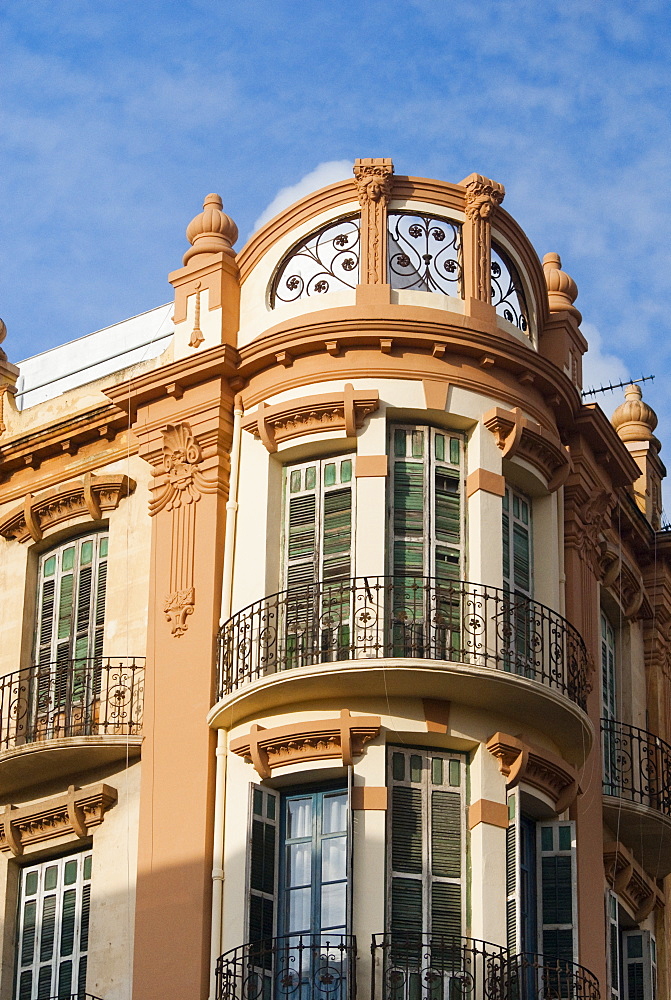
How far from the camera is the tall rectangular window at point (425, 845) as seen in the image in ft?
64.8

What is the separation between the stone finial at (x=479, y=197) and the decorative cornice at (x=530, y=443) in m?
2.32

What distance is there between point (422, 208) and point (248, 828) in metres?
7.14

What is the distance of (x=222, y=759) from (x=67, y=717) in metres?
2.29

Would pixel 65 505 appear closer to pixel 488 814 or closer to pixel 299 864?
pixel 299 864

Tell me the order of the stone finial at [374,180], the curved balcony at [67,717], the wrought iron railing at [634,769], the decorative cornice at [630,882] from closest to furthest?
the curved balcony at [67,717], the stone finial at [374,180], the decorative cornice at [630,882], the wrought iron railing at [634,769]

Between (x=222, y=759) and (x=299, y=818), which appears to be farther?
(x=222, y=759)

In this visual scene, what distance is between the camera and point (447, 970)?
63.5 feet

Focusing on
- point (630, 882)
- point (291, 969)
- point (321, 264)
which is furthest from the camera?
point (630, 882)

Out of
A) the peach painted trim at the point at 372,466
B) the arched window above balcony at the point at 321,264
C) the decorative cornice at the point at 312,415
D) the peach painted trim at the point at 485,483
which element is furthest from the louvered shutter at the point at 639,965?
the arched window above balcony at the point at 321,264

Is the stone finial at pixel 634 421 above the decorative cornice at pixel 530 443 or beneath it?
above

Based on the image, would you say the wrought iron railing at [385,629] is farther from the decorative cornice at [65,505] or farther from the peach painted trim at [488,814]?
the decorative cornice at [65,505]

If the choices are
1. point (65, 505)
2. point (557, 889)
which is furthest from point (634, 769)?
point (65, 505)

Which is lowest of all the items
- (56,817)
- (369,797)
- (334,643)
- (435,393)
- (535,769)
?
(369,797)

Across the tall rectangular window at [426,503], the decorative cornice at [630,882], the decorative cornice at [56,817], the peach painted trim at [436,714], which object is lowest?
the decorative cornice at [630,882]
